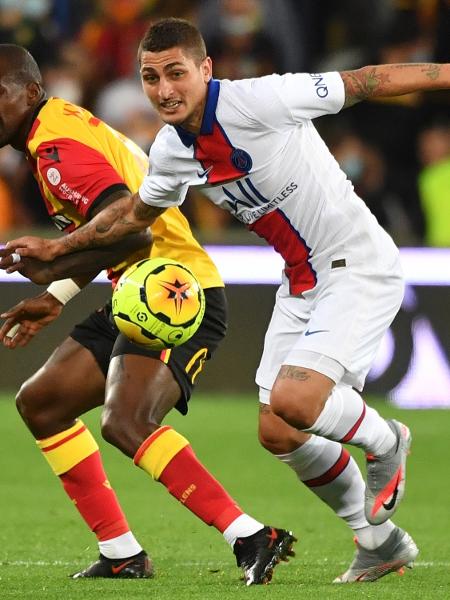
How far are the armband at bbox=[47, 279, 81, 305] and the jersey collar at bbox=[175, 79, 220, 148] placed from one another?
2.73 ft

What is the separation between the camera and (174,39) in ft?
16.3

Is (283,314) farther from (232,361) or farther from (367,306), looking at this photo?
(232,361)

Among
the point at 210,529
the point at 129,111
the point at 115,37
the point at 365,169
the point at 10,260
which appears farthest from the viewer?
the point at 115,37

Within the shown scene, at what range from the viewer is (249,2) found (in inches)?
487

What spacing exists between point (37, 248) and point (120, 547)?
1.22 meters

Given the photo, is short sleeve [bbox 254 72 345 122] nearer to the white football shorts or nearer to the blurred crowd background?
the white football shorts

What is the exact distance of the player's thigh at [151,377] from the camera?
5133mm

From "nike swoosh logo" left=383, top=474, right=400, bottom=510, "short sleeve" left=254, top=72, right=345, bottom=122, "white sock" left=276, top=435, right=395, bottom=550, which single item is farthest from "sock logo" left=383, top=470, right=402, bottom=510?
"short sleeve" left=254, top=72, right=345, bottom=122

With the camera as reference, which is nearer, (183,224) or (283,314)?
(283,314)

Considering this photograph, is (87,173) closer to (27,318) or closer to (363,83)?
(27,318)

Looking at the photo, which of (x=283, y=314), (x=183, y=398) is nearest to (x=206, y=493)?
(x=183, y=398)

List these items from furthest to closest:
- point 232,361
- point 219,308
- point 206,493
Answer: point 232,361 → point 219,308 → point 206,493

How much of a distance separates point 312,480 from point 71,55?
8.15m

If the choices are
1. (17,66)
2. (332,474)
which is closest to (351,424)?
(332,474)
